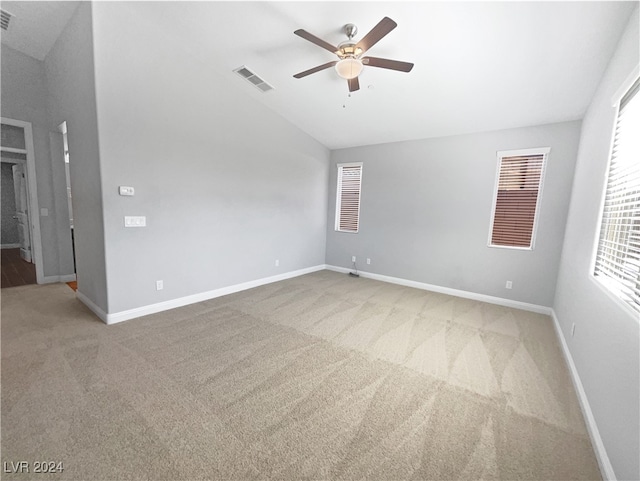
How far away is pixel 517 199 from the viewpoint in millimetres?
3982

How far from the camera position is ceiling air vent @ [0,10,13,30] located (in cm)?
295

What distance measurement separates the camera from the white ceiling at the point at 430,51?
2254 mm

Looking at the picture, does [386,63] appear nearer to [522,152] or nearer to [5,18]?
[522,152]

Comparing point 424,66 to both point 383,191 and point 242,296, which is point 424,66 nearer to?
point 383,191

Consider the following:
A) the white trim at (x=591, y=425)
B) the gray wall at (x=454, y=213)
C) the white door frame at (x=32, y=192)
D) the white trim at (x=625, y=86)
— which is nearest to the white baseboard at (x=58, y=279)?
the white door frame at (x=32, y=192)

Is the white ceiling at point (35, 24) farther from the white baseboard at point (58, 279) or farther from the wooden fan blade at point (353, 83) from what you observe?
the white baseboard at point (58, 279)

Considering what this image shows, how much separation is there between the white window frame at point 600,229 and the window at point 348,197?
378cm

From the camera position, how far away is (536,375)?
7.58 feet

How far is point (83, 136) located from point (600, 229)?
5.51 m

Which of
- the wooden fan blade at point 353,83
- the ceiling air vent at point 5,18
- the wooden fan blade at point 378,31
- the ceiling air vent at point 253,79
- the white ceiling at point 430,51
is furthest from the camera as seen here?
the ceiling air vent at point 253,79

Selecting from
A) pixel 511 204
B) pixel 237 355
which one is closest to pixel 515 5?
pixel 511 204

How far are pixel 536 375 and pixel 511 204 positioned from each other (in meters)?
2.73

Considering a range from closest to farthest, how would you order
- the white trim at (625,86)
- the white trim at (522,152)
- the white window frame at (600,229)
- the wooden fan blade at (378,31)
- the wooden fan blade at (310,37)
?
the white window frame at (600,229) → the white trim at (625,86) → the wooden fan blade at (378,31) → the wooden fan blade at (310,37) → the white trim at (522,152)

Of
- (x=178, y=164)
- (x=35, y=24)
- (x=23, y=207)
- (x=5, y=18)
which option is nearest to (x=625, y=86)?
(x=178, y=164)
